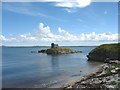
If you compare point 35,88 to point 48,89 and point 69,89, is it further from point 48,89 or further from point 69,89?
point 69,89

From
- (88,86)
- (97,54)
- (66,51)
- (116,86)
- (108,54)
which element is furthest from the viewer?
(66,51)

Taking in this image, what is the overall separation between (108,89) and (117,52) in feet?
159

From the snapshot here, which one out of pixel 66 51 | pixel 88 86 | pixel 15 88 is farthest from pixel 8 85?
pixel 66 51

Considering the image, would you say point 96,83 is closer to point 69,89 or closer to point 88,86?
point 88,86

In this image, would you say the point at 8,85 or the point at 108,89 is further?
the point at 8,85

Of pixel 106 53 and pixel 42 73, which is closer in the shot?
pixel 42 73

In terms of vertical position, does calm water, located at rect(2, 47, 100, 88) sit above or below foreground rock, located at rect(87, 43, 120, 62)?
below

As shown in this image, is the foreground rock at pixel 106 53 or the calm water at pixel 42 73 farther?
the foreground rock at pixel 106 53

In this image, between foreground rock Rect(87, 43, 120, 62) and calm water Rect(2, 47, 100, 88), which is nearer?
calm water Rect(2, 47, 100, 88)

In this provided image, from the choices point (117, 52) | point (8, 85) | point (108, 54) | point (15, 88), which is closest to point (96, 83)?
point (15, 88)

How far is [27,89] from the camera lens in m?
32.7

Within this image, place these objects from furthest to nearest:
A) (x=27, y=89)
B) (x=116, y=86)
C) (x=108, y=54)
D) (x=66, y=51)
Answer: (x=66, y=51) < (x=108, y=54) < (x=27, y=89) < (x=116, y=86)

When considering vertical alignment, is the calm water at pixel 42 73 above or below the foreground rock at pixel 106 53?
below

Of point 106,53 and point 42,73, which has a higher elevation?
point 106,53
